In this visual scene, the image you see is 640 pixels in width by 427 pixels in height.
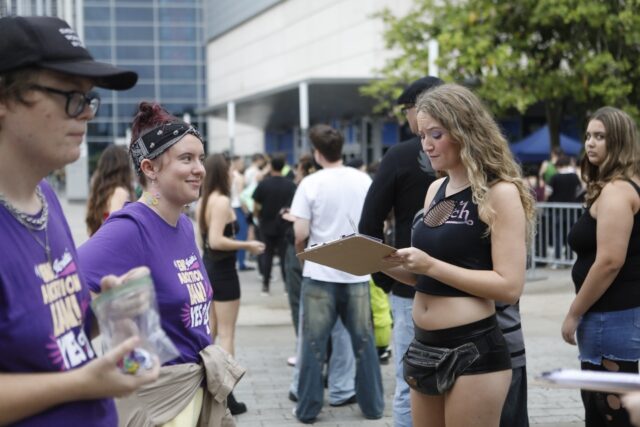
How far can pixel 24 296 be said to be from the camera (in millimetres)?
2033

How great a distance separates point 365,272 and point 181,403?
1013 mm

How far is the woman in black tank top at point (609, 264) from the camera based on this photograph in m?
4.57

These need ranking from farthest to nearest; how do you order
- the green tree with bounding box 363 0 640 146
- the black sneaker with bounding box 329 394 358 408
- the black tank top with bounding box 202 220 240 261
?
the green tree with bounding box 363 0 640 146 → the black tank top with bounding box 202 220 240 261 → the black sneaker with bounding box 329 394 358 408

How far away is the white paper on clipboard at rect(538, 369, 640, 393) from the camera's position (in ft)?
7.07

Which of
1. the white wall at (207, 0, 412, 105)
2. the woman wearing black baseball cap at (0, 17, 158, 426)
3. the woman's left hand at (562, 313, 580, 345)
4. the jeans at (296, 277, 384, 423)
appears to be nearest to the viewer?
the woman wearing black baseball cap at (0, 17, 158, 426)

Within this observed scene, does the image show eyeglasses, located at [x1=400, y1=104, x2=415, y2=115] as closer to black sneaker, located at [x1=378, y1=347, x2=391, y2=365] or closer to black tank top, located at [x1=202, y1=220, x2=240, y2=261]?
black tank top, located at [x1=202, y1=220, x2=240, y2=261]

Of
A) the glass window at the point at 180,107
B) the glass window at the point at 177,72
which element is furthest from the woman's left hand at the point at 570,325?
the glass window at the point at 177,72

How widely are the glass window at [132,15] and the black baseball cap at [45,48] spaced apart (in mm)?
59784

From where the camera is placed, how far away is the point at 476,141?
12.3 ft

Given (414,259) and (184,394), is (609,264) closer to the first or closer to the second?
(414,259)

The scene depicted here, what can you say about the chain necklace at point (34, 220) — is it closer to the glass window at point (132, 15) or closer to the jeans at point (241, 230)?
the jeans at point (241, 230)

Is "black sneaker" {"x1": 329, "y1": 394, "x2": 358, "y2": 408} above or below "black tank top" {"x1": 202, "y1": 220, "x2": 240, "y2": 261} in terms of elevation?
below

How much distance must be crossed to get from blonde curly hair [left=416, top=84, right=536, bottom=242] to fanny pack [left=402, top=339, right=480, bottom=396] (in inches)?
23.4

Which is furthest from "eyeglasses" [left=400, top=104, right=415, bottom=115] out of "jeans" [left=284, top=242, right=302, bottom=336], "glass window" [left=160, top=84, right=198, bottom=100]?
"glass window" [left=160, top=84, right=198, bottom=100]
